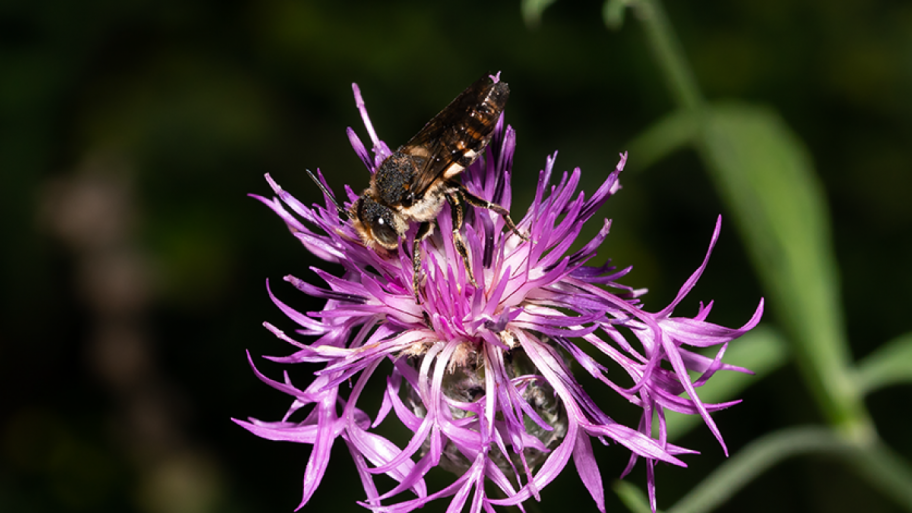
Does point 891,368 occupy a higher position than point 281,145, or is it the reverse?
point 281,145

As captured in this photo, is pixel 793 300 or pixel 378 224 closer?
pixel 378 224

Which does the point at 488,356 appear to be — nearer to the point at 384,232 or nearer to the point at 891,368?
the point at 384,232

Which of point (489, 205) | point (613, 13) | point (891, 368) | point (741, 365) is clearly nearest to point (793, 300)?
point (741, 365)

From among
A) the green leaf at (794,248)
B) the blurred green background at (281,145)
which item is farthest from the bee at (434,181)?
the blurred green background at (281,145)

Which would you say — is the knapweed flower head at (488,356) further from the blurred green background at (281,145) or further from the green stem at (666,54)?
the blurred green background at (281,145)

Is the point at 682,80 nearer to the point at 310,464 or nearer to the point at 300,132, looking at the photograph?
the point at 310,464

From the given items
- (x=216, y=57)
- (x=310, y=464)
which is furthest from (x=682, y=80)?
(x=216, y=57)
